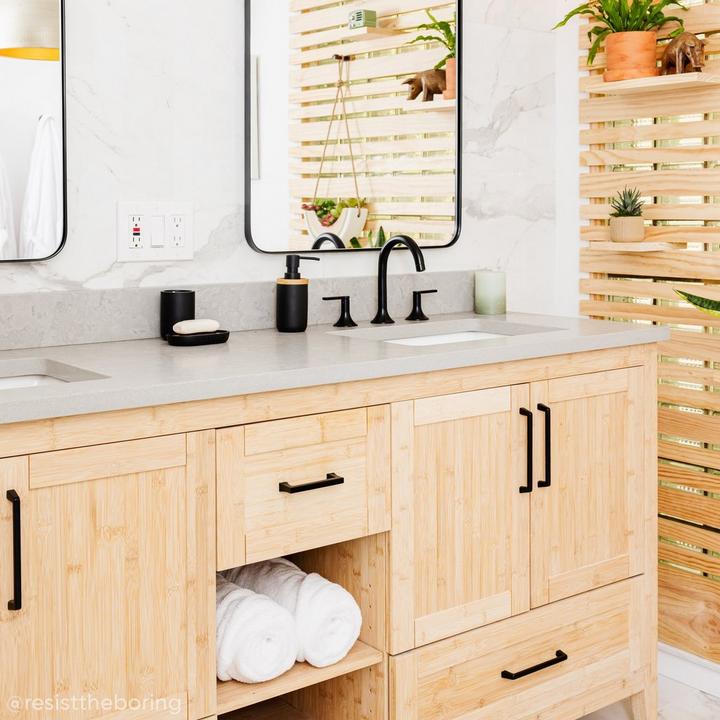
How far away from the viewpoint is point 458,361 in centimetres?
209

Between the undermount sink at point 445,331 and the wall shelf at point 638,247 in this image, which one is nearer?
the undermount sink at point 445,331

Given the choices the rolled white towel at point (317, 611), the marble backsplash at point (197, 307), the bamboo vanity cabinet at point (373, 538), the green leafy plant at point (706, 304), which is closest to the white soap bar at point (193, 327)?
the marble backsplash at point (197, 307)

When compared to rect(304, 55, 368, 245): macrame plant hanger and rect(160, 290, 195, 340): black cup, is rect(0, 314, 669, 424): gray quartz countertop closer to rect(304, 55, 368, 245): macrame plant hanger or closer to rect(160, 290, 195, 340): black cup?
rect(160, 290, 195, 340): black cup

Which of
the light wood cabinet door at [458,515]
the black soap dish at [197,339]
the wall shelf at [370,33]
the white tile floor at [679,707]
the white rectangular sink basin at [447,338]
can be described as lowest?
the white tile floor at [679,707]

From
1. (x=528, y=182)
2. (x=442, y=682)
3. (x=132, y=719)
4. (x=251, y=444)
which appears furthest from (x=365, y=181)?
(x=132, y=719)

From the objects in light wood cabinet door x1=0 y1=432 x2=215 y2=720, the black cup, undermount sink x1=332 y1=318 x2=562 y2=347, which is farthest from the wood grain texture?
undermount sink x1=332 y1=318 x2=562 y2=347

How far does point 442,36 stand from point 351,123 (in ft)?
1.42

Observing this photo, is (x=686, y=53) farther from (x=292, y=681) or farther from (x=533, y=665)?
(x=292, y=681)

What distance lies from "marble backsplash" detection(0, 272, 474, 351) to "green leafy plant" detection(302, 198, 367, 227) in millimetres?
156

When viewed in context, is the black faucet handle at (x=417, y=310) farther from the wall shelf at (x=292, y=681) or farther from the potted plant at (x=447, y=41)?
the wall shelf at (x=292, y=681)

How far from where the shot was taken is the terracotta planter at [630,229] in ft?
9.52

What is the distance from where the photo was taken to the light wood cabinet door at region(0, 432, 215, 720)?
1.59 metres

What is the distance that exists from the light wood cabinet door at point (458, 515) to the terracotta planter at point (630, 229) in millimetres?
886

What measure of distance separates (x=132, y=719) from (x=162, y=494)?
15.3 inches
